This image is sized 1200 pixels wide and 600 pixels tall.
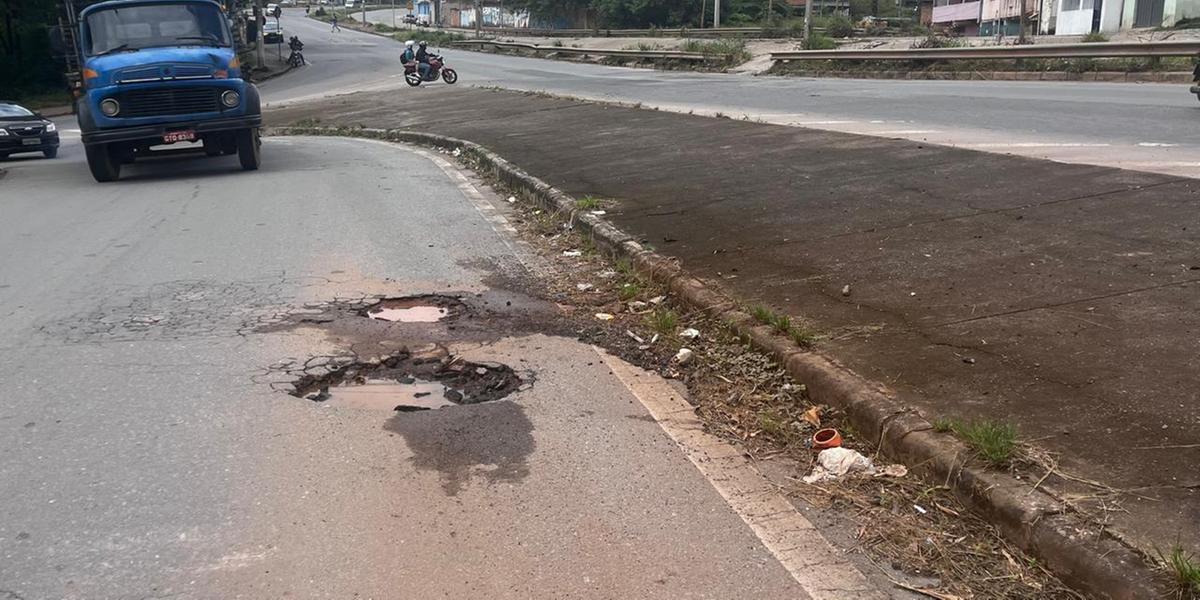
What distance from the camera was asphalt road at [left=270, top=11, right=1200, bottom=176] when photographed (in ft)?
38.9

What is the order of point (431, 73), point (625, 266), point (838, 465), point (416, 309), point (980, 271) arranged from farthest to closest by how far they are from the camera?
1. point (431, 73)
2. point (625, 266)
3. point (416, 309)
4. point (980, 271)
5. point (838, 465)

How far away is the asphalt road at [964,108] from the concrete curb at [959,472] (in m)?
6.06

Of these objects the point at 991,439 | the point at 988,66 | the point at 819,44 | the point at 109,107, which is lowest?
the point at 991,439

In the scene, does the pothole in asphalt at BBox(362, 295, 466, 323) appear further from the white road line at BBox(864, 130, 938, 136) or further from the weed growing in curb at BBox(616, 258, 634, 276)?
the white road line at BBox(864, 130, 938, 136)

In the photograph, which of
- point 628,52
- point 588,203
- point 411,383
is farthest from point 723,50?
point 411,383

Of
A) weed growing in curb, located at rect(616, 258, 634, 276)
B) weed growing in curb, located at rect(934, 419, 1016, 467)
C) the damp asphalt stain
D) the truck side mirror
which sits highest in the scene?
the truck side mirror

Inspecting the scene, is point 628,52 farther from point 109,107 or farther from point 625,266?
point 625,266

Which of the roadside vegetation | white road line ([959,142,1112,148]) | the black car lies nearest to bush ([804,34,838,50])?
the roadside vegetation

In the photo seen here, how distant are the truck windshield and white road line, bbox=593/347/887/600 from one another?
1205 centimetres

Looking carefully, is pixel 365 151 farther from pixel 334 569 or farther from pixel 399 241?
pixel 334 569

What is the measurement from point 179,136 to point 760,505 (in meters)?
12.7

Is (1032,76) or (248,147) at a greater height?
(1032,76)

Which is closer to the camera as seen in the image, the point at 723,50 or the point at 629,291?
the point at 629,291

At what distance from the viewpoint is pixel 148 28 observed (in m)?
14.6
